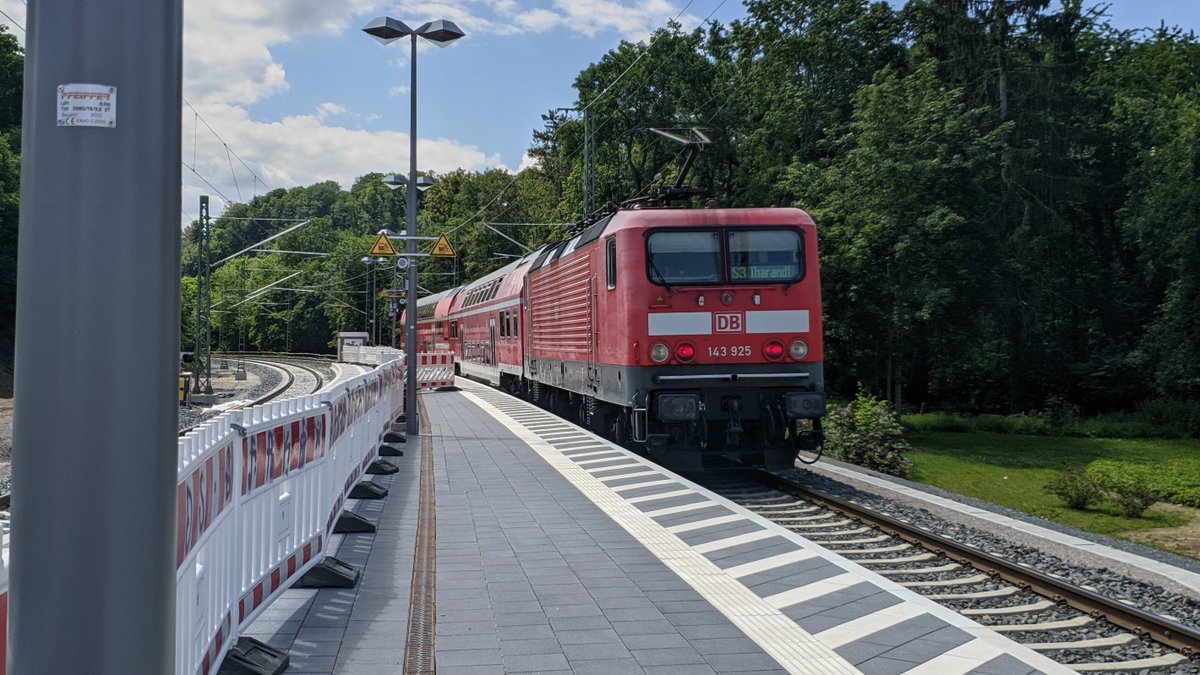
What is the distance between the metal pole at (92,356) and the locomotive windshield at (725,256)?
Result: 10462 millimetres

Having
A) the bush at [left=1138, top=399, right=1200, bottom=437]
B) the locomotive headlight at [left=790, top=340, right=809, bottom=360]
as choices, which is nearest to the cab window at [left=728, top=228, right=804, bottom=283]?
the locomotive headlight at [left=790, top=340, right=809, bottom=360]

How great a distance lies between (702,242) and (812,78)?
995 inches

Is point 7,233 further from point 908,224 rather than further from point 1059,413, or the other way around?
point 1059,413

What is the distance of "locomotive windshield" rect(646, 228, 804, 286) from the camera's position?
1273 cm

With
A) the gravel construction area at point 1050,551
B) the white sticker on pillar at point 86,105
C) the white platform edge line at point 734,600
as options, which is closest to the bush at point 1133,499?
the gravel construction area at point 1050,551

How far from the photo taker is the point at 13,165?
4203cm

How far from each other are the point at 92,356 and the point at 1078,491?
17.9m

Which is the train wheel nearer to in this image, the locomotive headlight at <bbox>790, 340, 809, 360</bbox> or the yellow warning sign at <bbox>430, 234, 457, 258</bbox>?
the locomotive headlight at <bbox>790, 340, 809, 360</bbox>

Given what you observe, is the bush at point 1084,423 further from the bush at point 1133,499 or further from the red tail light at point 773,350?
the red tail light at point 773,350

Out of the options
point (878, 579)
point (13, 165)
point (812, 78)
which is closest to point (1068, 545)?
point (878, 579)

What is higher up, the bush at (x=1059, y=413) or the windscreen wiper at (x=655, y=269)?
the windscreen wiper at (x=655, y=269)

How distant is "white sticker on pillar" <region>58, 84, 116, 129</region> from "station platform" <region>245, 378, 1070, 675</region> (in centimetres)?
354

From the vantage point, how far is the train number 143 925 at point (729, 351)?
12.5 metres

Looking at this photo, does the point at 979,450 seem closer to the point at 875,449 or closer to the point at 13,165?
the point at 875,449
